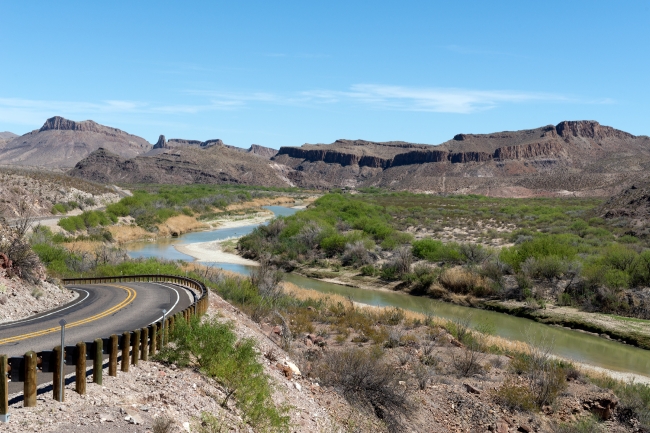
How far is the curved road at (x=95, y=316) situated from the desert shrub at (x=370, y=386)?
4613mm

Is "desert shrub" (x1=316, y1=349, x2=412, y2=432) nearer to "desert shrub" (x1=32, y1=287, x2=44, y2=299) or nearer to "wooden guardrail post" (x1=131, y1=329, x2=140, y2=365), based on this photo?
"wooden guardrail post" (x1=131, y1=329, x2=140, y2=365)

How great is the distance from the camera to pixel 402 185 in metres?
191

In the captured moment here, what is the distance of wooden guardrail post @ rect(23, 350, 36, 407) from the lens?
7.00 metres

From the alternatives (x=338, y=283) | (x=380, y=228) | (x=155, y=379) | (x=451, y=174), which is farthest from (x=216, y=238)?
(x=451, y=174)

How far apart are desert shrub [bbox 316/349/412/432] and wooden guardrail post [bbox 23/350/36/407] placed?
6909mm

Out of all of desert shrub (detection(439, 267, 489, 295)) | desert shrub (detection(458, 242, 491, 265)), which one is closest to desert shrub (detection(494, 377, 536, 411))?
desert shrub (detection(439, 267, 489, 295))

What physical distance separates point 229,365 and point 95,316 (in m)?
5.91

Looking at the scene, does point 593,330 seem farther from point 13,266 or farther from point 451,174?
point 451,174

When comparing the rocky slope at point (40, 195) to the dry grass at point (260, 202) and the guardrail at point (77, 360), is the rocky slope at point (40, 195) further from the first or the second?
the guardrail at point (77, 360)

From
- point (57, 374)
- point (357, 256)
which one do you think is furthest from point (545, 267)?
point (57, 374)

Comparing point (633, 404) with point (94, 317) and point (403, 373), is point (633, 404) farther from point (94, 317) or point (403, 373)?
point (94, 317)

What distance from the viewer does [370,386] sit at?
12.8m

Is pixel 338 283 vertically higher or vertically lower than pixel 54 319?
lower

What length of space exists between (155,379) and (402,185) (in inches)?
7263
